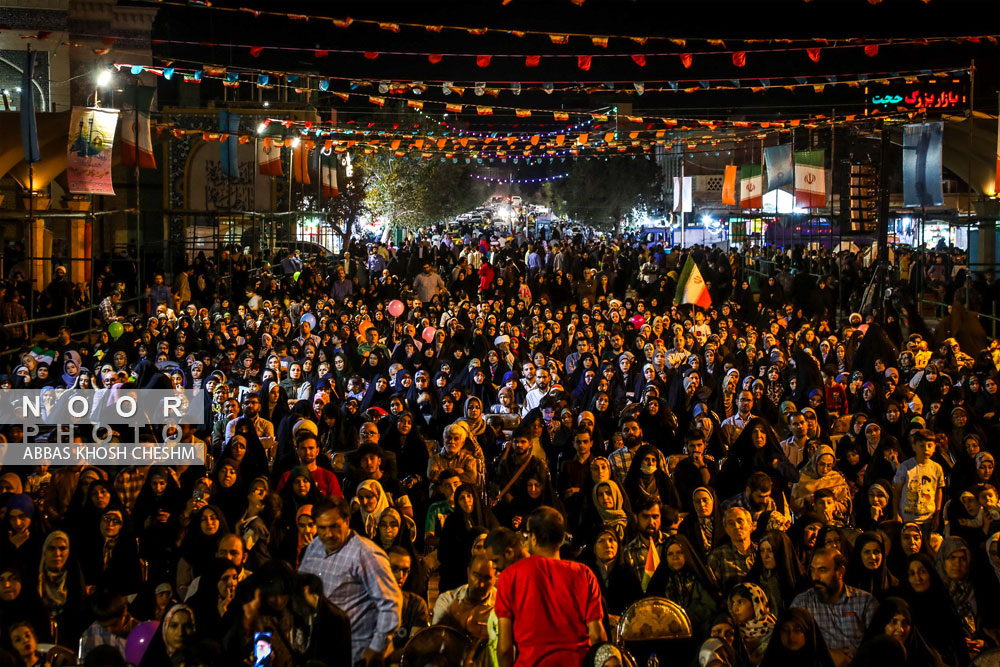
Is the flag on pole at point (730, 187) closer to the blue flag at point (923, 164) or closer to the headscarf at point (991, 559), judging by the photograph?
the blue flag at point (923, 164)

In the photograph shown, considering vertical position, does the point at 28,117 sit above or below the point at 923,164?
above

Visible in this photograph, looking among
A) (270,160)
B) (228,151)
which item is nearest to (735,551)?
(228,151)

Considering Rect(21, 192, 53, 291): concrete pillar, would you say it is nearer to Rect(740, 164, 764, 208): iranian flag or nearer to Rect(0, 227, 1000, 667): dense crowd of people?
Rect(0, 227, 1000, 667): dense crowd of people

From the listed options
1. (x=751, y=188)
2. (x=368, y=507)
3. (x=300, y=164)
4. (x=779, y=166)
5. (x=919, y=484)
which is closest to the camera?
(x=368, y=507)

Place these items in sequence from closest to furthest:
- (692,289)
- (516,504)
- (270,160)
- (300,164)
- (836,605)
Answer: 1. (836,605)
2. (516,504)
3. (692,289)
4. (270,160)
5. (300,164)

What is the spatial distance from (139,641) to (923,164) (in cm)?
1765

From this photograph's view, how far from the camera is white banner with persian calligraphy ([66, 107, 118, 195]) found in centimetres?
1858

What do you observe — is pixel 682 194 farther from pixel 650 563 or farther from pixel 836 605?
pixel 836 605

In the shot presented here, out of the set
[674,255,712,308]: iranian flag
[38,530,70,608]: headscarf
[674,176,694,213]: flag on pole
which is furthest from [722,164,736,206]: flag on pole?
[38,530,70,608]: headscarf

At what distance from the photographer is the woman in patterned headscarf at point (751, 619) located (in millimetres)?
5883

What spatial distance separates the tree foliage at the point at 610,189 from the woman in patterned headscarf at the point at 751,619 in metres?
66.1

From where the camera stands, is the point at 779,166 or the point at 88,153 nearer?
the point at 88,153

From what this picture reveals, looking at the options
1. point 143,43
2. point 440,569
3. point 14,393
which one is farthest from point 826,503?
point 143,43

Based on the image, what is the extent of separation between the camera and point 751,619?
593cm
